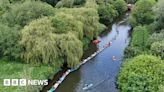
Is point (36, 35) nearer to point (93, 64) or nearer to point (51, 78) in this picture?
point (51, 78)

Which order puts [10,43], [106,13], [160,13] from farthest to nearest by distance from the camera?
[106,13]
[160,13]
[10,43]

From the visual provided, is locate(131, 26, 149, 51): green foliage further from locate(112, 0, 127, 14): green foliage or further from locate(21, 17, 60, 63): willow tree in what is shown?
locate(112, 0, 127, 14): green foliage

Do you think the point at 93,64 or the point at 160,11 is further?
the point at 160,11

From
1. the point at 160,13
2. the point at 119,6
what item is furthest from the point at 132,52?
the point at 119,6

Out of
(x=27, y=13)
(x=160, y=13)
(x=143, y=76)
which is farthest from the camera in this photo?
(x=160, y=13)

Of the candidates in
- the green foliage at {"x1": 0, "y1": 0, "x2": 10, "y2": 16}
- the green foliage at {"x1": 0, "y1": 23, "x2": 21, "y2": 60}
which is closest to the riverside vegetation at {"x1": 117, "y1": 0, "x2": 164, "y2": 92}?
the green foliage at {"x1": 0, "y1": 23, "x2": 21, "y2": 60}

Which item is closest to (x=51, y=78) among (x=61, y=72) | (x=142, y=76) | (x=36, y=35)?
(x=61, y=72)

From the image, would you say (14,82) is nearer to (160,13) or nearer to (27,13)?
(27,13)
